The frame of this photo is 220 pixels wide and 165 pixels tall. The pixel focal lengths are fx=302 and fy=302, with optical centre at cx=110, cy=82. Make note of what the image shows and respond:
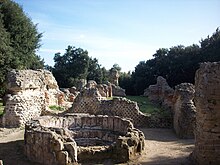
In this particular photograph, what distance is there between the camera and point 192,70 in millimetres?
35312

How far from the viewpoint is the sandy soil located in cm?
1068

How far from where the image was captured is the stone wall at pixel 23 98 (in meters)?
16.4

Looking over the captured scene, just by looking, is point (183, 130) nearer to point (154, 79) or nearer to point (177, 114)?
point (177, 114)

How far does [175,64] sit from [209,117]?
27689mm

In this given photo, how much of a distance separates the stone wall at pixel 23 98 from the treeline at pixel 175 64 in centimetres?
2059

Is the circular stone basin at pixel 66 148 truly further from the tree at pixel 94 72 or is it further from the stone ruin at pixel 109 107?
the tree at pixel 94 72

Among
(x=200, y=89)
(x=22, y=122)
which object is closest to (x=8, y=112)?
(x=22, y=122)

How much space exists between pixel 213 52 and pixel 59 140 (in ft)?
91.9

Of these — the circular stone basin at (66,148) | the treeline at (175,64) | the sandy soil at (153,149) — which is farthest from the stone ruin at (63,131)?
the treeline at (175,64)

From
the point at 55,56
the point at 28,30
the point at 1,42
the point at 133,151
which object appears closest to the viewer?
the point at 133,151

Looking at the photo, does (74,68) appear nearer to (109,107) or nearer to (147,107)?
(147,107)

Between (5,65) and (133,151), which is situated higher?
(5,65)

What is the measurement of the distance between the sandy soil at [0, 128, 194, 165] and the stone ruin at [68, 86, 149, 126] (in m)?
1.98

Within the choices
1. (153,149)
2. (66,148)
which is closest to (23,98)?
(66,148)
